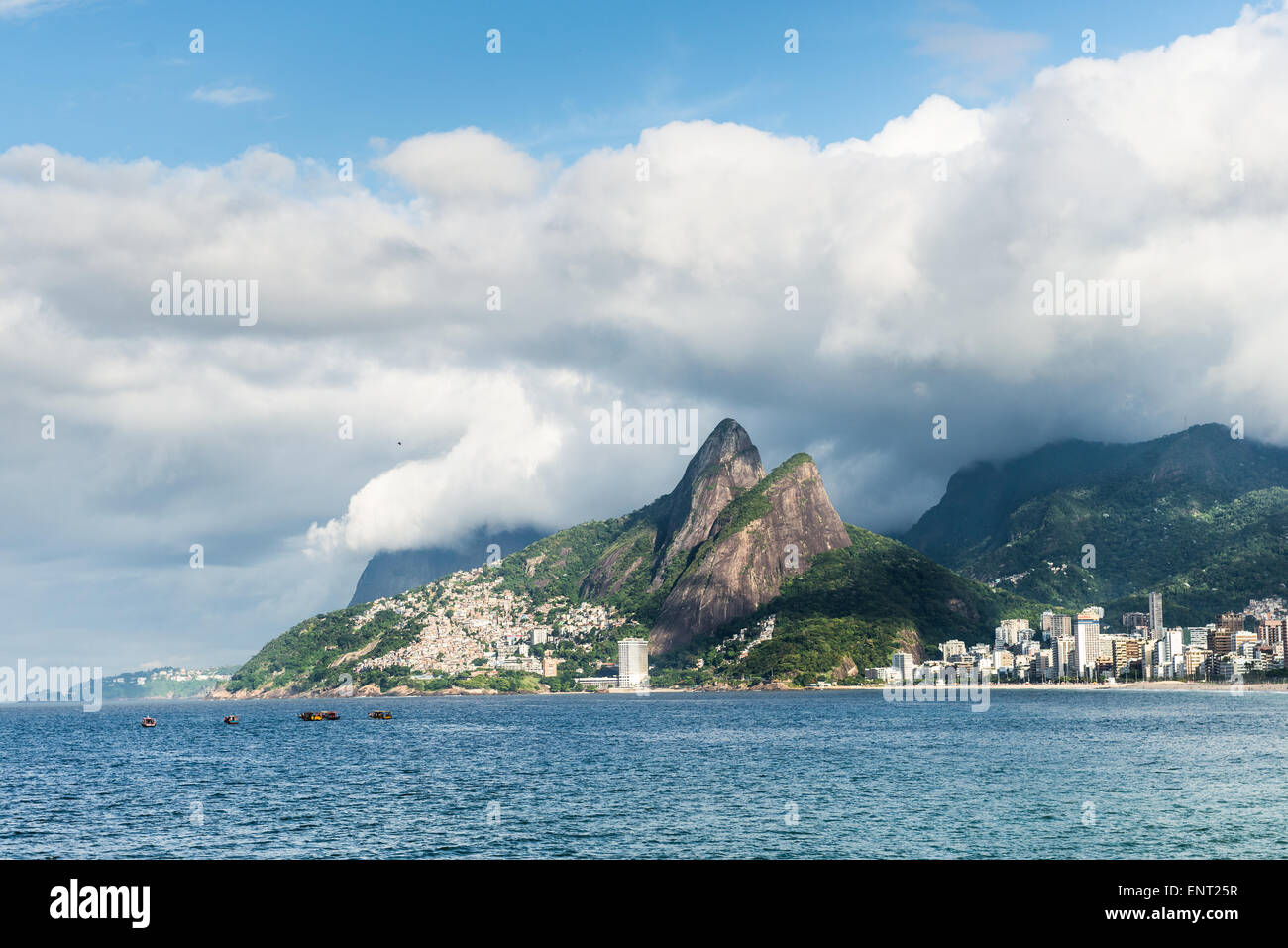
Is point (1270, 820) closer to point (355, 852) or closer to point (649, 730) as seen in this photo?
point (355, 852)
